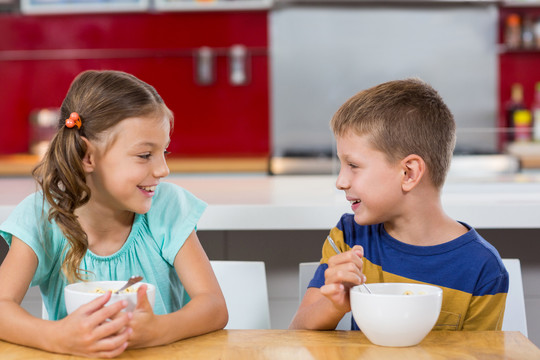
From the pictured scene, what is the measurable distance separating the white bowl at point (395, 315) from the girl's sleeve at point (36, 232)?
581 mm

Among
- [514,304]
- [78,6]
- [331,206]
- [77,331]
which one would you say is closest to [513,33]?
[78,6]

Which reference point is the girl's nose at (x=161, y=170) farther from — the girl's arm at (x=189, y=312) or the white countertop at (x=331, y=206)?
the white countertop at (x=331, y=206)

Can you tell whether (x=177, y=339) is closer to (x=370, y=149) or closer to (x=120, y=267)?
(x=120, y=267)

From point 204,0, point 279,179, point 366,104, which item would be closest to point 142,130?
point 366,104

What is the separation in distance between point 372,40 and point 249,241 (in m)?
2.43

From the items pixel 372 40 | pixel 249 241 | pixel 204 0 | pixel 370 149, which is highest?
pixel 204 0

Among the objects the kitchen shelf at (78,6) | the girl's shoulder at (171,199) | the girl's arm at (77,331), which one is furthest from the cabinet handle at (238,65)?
the girl's arm at (77,331)

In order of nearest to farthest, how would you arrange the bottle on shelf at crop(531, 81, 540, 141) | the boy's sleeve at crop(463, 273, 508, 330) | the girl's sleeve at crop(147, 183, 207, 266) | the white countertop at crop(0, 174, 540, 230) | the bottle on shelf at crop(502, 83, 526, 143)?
the boy's sleeve at crop(463, 273, 508, 330), the girl's sleeve at crop(147, 183, 207, 266), the white countertop at crop(0, 174, 540, 230), the bottle on shelf at crop(531, 81, 540, 141), the bottle on shelf at crop(502, 83, 526, 143)

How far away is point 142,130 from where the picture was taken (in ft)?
4.05

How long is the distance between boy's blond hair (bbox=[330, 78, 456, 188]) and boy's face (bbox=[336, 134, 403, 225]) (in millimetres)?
15

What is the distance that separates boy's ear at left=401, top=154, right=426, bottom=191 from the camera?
3.96 ft

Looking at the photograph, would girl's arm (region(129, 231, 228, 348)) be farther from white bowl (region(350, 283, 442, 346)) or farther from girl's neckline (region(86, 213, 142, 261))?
white bowl (region(350, 283, 442, 346))

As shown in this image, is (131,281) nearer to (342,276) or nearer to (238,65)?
(342,276)

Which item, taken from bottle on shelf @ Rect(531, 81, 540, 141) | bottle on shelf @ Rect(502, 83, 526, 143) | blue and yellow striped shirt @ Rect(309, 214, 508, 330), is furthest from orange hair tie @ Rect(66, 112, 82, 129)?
bottle on shelf @ Rect(502, 83, 526, 143)
